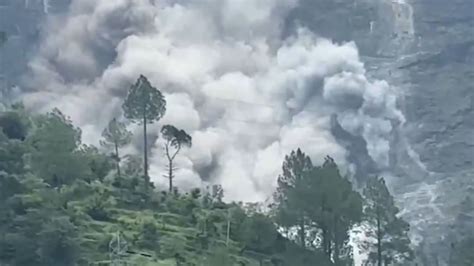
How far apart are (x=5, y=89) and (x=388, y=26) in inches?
362

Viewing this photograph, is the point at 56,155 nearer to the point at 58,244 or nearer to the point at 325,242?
the point at 58,244

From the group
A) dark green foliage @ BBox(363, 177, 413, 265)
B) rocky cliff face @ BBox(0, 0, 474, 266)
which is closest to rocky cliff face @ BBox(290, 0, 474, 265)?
rocky cliff face @ BBox(0, 0, 474, 266)

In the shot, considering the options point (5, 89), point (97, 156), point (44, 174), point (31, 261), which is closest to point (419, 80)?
point (5, 89)

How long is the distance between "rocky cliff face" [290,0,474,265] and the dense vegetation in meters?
8.69

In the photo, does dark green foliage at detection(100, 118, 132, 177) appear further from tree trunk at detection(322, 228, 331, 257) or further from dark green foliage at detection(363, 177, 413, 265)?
dark green foliage at detection(363, 177, 413, 265)

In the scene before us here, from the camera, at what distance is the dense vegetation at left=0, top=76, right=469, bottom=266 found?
816 centimetres

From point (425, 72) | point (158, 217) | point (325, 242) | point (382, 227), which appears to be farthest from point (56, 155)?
point (425, 72)

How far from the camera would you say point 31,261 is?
811 cm

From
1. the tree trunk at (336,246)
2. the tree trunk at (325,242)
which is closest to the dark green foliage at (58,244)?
the tree trunk at (325,242)

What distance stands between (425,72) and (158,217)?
12559 mm

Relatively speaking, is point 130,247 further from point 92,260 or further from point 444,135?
point 444,135

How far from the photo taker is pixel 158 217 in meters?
9.80

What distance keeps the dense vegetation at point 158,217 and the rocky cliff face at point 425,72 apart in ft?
28.5

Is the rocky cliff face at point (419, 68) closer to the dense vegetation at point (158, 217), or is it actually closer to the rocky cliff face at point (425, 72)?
the rocky cliff face at point (425, 72)
